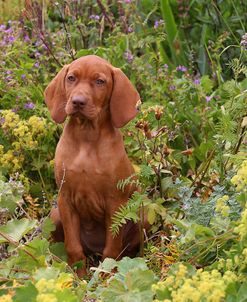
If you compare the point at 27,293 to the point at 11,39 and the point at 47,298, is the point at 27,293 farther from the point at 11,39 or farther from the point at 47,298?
the point at 11,39

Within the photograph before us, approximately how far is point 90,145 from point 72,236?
449 millimetres

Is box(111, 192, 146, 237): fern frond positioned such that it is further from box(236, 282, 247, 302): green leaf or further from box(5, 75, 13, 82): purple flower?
box(5, 75, 13, 82): purple flower

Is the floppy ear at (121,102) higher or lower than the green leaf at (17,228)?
higher

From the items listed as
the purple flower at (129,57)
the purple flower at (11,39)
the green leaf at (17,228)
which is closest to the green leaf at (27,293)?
the green leaf at (17,228)

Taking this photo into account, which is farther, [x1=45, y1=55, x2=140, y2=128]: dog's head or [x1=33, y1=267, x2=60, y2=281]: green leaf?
[x1=45, y1=55, x2=140, y2=128]: dog's head

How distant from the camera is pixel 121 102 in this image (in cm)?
382

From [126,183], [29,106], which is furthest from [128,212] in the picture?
[29,106]

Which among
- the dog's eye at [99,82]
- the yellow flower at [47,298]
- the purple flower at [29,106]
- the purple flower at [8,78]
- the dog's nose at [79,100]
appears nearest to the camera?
the yellow flower at [47,298]

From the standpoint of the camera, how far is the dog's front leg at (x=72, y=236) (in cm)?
392

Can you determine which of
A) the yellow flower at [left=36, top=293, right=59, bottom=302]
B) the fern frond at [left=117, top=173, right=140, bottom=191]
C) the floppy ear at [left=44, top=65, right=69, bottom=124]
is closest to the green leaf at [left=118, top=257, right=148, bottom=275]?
the yellow flower at [left=36, top=293, right=59, bottom=302]

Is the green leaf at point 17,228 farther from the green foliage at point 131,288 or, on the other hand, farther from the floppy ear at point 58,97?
the floppy ear at point 58,97

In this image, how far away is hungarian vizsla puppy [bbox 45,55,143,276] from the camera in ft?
12.2

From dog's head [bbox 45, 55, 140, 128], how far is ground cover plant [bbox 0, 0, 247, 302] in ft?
0.45

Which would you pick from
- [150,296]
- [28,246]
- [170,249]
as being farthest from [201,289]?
[170,249]
